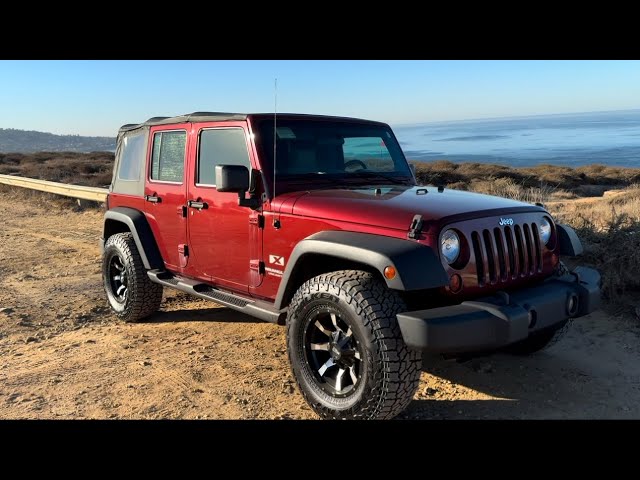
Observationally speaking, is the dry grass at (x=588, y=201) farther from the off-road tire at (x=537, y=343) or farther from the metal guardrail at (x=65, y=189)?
the off-road tire at (x=537, y=343)

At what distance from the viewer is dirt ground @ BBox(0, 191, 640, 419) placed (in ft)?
11.5

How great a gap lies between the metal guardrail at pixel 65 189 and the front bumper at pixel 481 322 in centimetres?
813

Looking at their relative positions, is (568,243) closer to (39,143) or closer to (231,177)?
(231,177)

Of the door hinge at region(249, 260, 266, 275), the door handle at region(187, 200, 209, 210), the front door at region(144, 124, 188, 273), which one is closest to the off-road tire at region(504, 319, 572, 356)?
the door hinge at region(249, 260, 266, 275)

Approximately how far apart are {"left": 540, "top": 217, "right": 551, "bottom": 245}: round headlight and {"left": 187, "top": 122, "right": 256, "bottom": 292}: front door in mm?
2053

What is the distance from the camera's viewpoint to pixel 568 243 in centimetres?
380

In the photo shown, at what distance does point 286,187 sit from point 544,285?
1.87 m

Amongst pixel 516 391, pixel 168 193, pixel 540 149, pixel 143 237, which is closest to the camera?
pixel 516 391

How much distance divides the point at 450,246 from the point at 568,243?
4.21ft

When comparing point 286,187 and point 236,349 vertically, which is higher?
point 286,187

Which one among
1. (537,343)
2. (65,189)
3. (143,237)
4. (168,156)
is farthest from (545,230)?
(65,189)

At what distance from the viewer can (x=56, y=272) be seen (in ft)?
24.2
